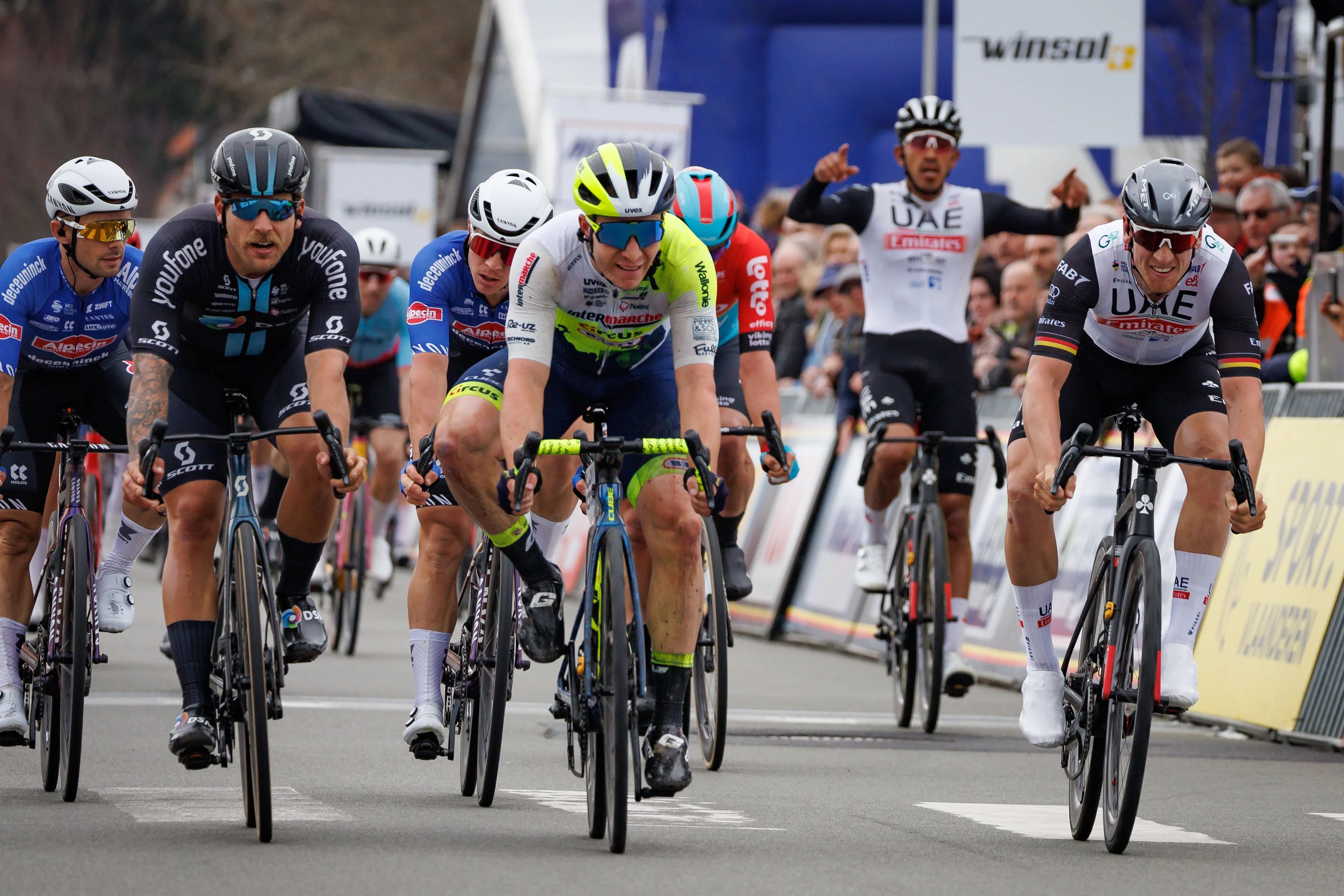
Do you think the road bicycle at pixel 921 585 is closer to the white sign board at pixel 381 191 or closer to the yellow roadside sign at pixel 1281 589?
the yellow roadside sign at pixel 1281 589

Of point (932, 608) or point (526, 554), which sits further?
point (932, 608)

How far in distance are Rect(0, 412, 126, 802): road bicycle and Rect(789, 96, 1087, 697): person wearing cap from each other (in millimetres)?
4296

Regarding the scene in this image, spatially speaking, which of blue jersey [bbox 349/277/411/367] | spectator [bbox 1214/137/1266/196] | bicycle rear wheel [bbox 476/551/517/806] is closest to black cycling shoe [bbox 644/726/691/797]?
bicycle rear wheel [bbox 476/551/517/806]

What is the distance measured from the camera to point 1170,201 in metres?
7.43

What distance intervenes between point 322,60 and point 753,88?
36.9 m

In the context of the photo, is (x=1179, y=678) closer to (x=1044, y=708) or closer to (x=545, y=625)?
(x=1044, y=708)

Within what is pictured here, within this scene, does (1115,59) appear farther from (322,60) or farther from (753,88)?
(322,60)

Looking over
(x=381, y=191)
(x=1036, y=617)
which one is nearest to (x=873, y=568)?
(x=1036, y=617)

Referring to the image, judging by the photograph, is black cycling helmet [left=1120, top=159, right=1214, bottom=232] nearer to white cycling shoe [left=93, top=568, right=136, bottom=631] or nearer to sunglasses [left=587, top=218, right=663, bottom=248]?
sunglasses [left=587, top=218, right=663, bottom=248]

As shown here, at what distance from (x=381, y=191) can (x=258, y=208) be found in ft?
69.5

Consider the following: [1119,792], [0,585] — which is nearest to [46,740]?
[0,585]

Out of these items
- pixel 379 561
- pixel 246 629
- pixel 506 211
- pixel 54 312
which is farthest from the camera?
pixel 379 561

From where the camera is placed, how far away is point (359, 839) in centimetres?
706

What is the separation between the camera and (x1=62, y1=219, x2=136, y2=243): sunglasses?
8.84 m
